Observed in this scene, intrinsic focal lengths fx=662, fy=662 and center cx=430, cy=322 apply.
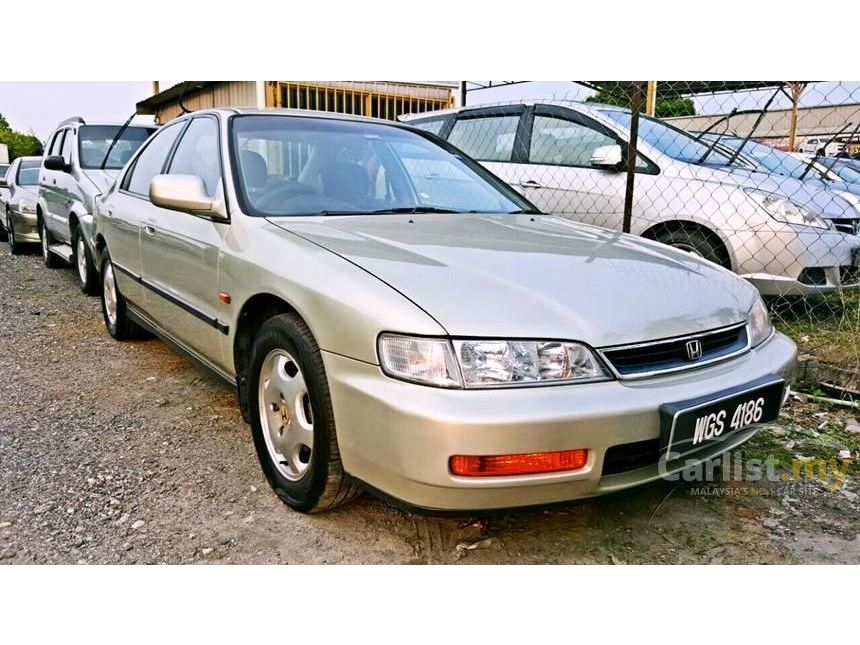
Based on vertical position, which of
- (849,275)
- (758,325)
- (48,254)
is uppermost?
(758,325)

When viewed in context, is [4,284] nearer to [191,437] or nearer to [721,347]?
[191,437]

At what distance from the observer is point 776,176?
4574 millimetres

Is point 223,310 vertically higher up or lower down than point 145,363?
higher up

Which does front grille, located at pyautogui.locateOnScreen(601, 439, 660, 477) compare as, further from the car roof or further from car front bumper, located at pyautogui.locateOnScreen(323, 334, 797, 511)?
the car roof

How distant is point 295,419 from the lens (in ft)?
7.14

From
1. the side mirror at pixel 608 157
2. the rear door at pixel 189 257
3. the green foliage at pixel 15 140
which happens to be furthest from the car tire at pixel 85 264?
the green foliage at pixel 15 140

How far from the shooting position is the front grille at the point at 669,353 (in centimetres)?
183

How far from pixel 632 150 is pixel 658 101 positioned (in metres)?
2.00

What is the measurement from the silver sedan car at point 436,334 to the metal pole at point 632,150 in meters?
1.41

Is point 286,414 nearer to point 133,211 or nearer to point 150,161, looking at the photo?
point 133,211

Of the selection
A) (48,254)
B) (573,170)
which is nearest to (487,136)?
(573,170)

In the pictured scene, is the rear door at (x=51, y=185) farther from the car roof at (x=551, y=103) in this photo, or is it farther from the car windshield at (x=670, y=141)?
the car windshield at (x=670, y=141)

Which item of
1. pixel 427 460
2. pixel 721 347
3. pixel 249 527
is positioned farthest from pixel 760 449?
pixel 249 527

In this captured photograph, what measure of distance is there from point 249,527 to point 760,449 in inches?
84.2
